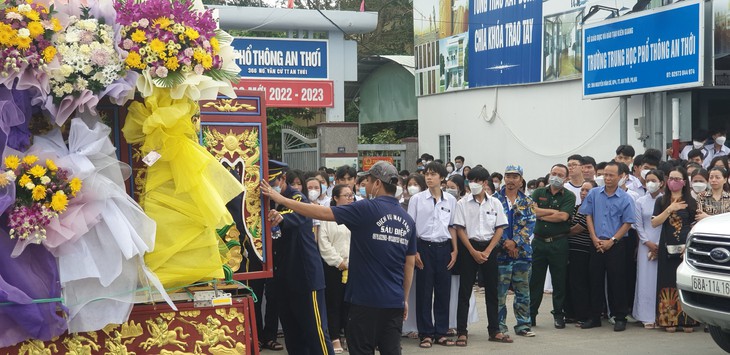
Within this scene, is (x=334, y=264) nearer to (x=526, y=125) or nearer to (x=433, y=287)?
(x=433, y=287)

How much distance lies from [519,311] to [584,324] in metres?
1.10

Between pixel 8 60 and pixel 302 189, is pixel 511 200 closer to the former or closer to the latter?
pixel 302 189

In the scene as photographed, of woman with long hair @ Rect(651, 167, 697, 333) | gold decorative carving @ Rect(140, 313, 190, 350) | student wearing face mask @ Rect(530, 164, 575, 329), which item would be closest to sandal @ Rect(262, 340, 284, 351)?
student wearing face mask @ Rect(530, 164, 575, 329)

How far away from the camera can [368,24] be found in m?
21.6

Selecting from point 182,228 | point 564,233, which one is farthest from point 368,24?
point 182,228

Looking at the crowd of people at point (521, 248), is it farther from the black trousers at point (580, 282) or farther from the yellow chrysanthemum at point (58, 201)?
the yellow chrysanthemum at point (58, 201)

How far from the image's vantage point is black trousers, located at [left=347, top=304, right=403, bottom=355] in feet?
22.2

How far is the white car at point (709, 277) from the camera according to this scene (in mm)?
8188

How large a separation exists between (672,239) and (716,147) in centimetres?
615

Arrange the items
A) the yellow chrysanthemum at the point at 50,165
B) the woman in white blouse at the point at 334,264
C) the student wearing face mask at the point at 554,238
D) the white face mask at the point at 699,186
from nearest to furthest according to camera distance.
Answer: the yellow chrysanthemum at the point at 50,165 < the woman in white blouse at the point at 334,264 < the white face mask at the point at 699,186 < the student wearing face mask at the point at 554,238

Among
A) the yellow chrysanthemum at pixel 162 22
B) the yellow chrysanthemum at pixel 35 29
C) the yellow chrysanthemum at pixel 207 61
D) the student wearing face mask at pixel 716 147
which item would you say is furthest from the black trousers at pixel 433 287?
the student wearing face mask at pixel 716 147

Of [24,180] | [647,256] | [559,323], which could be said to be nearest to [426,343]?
[559,323]

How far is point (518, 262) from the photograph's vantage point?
34.8 feet

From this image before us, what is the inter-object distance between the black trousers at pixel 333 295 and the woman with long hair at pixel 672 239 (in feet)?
12.7
